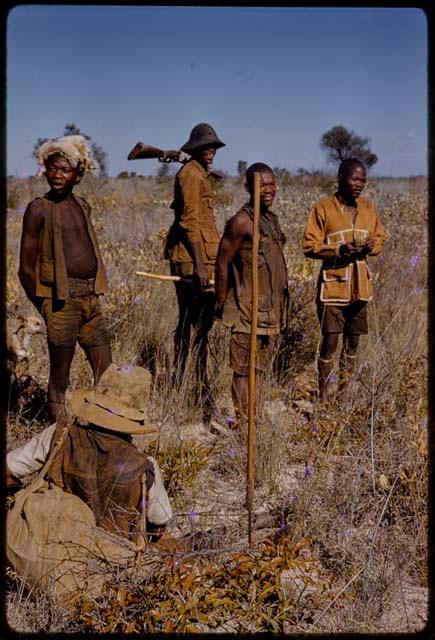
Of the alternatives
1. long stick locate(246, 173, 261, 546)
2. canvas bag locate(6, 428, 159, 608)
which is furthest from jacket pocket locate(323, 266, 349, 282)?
canvas bag locate(6, 428, 159, 608)

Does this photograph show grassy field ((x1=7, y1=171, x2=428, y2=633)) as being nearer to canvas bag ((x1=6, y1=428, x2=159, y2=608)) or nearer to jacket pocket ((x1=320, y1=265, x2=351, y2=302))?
canvas bag ((x1=6, y1=428, x2=159, y2=608))

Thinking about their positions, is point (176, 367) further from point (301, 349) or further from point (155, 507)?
point (155, 507)

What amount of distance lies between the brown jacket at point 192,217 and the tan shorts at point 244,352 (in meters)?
0.75

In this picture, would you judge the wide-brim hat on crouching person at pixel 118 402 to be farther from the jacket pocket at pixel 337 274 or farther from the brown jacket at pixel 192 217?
the jacket pocket at pixel 337 274

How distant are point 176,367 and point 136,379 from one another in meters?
2.23

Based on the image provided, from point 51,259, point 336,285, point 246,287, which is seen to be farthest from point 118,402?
point 336,285

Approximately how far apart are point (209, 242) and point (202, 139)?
0.74 m

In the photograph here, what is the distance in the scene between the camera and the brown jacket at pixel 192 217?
505 centimetres

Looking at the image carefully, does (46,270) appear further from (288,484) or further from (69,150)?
(288,484)

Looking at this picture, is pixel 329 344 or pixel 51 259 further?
pixel 329 344

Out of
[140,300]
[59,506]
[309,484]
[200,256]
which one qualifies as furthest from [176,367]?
[59,506]

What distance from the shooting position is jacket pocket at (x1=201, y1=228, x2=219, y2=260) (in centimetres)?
515

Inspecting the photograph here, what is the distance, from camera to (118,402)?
3.14 metres

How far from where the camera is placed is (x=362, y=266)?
507 cm
